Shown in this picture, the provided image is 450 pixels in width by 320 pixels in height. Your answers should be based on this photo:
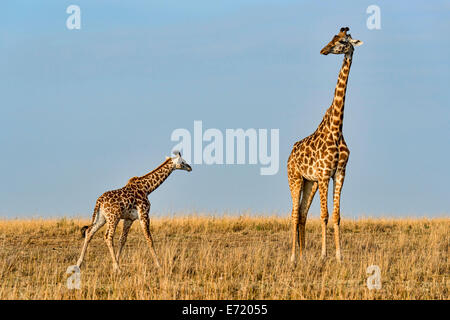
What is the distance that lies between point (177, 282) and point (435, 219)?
17319 millimetres

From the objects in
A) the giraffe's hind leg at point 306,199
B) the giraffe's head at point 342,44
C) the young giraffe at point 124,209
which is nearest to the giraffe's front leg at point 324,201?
the giraffe's hind leg at point 306,199

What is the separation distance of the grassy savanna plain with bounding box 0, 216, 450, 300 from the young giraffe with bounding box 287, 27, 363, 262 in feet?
3.88

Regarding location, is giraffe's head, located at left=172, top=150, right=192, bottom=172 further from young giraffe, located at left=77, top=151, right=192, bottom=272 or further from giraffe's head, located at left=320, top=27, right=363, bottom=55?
giraffe's head, located at left=320, top=27, right=363, bottom=55

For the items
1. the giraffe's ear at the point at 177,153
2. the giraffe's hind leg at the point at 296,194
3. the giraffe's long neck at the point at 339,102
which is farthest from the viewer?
the giraffe's ear at the point at 177,153

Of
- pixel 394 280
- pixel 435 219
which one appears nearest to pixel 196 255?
pixel 394 280

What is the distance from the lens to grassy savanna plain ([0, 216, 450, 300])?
41.5ft


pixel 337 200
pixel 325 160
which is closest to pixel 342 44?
pixel 325 160

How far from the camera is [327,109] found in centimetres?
1688

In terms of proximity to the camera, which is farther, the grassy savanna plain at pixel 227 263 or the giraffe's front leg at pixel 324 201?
the giraffe's front leg at pixel 324 201

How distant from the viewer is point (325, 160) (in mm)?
15938

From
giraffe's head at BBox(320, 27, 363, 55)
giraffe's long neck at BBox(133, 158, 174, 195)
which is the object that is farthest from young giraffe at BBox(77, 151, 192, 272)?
giraffe's head at BBox(320, 27, 363, 55)

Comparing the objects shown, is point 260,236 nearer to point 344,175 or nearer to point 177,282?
point 344,175

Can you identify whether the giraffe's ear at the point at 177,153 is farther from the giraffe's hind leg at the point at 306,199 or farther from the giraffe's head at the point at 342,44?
the giraffe's head at the point at 342,44

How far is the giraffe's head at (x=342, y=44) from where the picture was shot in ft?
52.0
